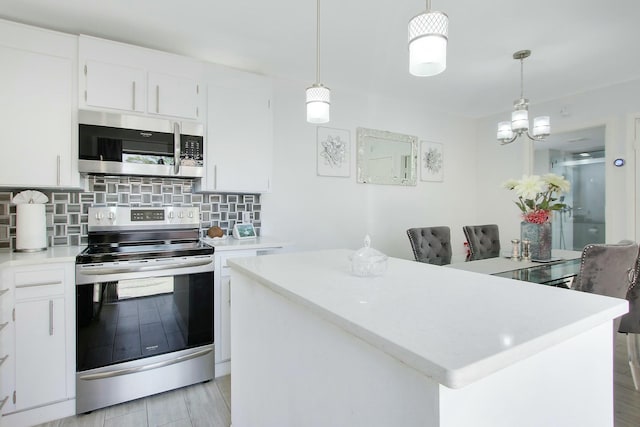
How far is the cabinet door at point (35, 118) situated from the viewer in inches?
80.2

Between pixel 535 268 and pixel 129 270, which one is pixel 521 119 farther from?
pixel 129 270

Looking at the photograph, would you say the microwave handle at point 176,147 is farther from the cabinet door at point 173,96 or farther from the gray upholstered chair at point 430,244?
the gray upholstered chair at point 430,244

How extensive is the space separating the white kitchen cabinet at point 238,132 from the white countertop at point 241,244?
419 mm

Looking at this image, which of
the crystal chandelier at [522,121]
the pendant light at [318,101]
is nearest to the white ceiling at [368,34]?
the crystal chandelier at [522,121]

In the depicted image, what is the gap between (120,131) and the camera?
7.62 ft

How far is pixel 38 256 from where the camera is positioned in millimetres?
1981

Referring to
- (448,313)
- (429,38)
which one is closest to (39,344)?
(448,313)

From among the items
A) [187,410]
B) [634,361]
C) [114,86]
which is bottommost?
[187,410]

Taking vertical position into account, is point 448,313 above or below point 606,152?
below

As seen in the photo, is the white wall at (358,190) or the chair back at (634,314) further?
the white wall at (358,190)

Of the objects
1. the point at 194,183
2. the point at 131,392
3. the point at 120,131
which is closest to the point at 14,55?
the point at 120,131

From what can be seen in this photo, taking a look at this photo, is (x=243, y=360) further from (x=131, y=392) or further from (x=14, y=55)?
(x=14, y=55)

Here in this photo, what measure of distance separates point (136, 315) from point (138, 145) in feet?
3.81

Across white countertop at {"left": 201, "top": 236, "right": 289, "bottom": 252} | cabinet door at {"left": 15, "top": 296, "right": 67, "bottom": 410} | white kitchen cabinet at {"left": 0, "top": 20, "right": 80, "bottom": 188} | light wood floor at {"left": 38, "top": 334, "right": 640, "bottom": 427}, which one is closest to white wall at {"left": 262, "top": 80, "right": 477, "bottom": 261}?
white countertop at {"left": 201, "top": 236, "right": 289, "bottom": 252}
